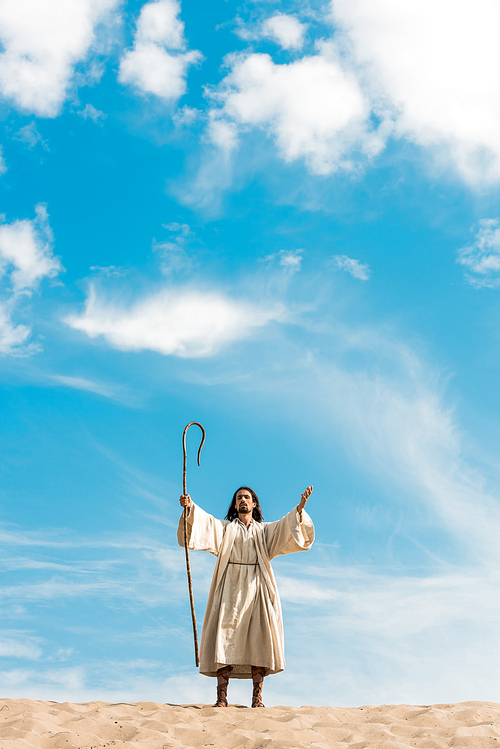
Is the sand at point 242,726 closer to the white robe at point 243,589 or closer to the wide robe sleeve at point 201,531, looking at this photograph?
the white robe at point 243,589

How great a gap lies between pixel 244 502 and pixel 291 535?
75 centimetres

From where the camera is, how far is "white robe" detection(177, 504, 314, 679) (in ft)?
23.6

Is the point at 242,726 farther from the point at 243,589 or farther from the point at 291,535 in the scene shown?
the point at 291,535

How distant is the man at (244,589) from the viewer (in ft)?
23.6

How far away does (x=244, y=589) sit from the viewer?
24.3ft

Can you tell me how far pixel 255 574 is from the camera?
298 inches

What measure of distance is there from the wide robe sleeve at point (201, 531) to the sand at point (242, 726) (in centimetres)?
167

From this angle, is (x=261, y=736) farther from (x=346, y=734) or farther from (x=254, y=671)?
(x=254, y=671)

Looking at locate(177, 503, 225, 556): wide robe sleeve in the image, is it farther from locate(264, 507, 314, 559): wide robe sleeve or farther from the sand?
the sand

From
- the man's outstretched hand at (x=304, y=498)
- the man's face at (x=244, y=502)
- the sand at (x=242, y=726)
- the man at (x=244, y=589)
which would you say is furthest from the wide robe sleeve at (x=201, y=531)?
the sand at (x=242, y=726)

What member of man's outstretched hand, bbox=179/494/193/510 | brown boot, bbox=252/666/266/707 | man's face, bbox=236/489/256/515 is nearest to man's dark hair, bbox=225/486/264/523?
man's face, bbox=236/489/256/515

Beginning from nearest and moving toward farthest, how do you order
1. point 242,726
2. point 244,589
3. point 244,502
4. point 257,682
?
point 242,726
point 257,682
point 244,589
point 244,502

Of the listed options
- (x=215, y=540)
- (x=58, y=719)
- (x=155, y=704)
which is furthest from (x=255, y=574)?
(x=58, y=719)

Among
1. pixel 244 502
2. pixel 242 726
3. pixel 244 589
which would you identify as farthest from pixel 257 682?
pixel 244 502
